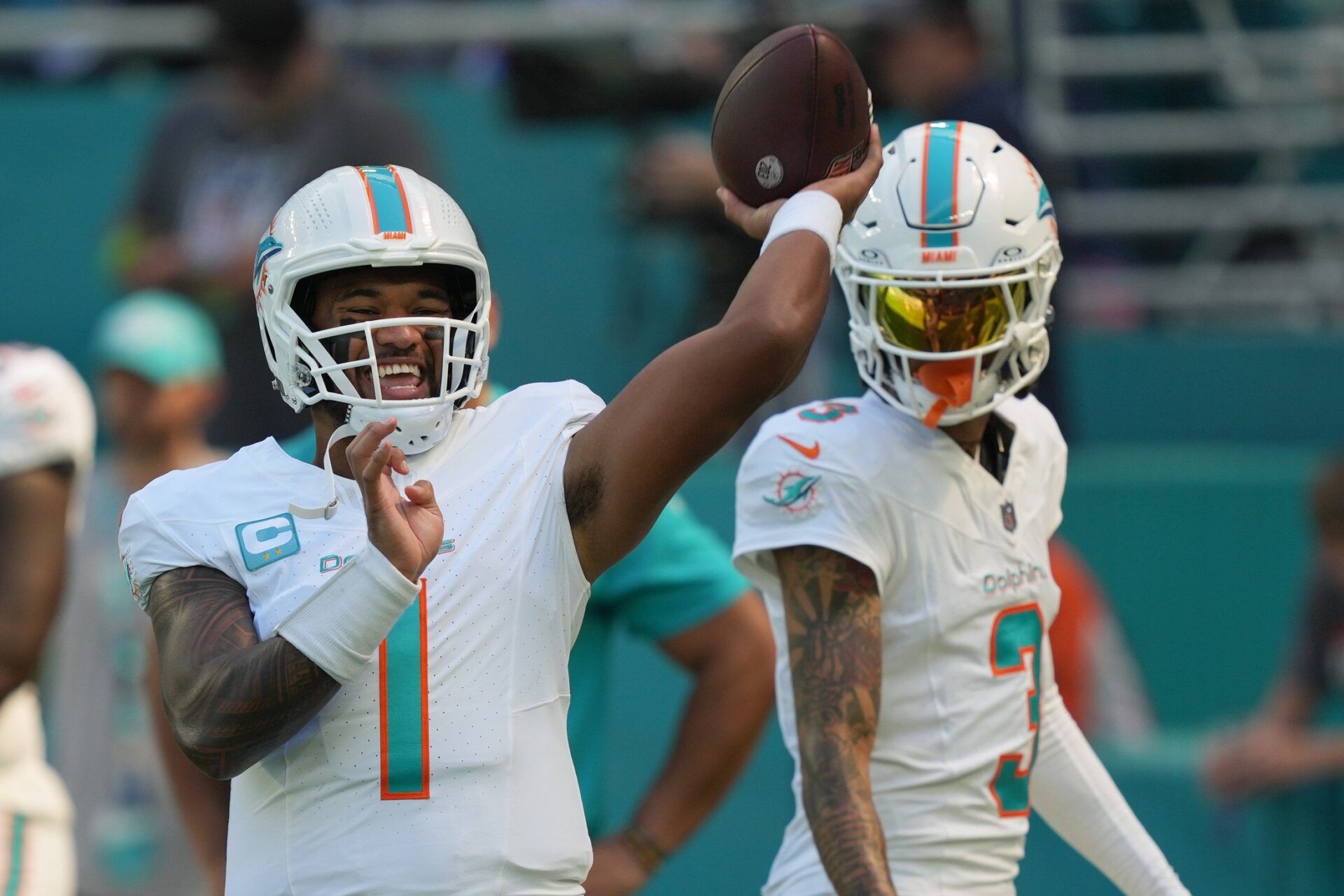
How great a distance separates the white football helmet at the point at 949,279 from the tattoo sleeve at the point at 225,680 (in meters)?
1.18

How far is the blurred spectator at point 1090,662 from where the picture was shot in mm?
5562

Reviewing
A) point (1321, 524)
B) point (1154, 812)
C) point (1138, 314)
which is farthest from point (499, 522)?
point (1138, 314)

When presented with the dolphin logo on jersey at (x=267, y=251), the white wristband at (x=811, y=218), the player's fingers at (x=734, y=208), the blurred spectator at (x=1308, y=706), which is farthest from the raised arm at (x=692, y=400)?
the blurred spectator at (x=1308, y=706)

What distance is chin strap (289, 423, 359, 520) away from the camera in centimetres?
254

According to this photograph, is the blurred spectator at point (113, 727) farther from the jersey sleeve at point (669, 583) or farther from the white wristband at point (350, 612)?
the white wristband at point (350, 612)

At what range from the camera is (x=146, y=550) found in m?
2.55

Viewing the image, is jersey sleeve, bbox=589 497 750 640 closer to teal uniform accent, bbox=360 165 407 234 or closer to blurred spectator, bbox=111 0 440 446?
teal uniform accent, bbox=360 165 407 234

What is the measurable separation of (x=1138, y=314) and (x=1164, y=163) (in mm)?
675

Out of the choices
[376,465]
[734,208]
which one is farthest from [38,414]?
[376,465]

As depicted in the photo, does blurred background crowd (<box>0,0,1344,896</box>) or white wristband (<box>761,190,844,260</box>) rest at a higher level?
white wristband (<box>761,190,844,260</box>)

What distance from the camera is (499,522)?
8.39 feet

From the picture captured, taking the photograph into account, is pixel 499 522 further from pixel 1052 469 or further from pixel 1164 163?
pixel 1164 163

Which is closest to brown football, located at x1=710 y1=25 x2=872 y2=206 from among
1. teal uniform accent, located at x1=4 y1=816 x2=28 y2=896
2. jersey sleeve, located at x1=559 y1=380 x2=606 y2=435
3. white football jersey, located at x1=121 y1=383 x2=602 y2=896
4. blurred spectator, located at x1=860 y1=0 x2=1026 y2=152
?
jersey sleeve, located at x1=559 y1=380 x2=606 y2=435

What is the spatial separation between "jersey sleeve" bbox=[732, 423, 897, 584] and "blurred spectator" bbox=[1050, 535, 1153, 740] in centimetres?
236
